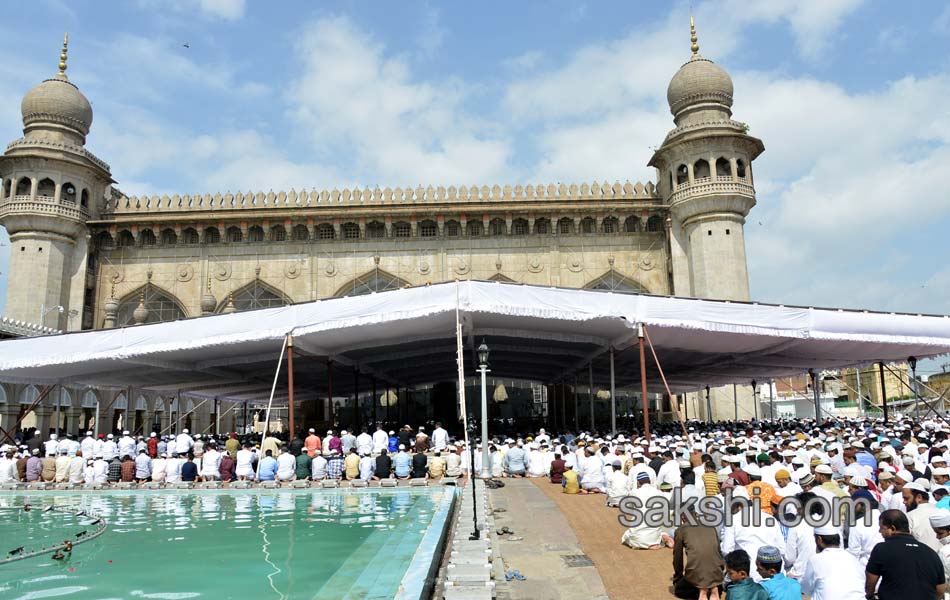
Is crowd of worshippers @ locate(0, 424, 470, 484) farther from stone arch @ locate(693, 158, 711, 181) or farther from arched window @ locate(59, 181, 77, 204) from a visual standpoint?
stone arch @ locate(693, 158, 711, 181)

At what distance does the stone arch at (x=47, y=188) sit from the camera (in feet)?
106

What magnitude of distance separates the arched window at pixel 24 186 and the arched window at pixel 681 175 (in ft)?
94.0

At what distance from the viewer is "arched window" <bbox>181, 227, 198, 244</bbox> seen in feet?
115

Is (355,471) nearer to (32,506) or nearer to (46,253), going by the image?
(32,506)

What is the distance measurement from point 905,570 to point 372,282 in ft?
102

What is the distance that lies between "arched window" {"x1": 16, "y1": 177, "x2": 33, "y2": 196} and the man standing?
35705 millimetres

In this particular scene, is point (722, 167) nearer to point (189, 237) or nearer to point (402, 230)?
point (402, 230)

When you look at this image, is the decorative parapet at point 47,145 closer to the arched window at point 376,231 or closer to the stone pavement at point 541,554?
the arched window at point 376,231

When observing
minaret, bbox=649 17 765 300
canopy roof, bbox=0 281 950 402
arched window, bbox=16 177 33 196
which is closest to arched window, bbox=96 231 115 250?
arched window, bbox=16 177 33 196

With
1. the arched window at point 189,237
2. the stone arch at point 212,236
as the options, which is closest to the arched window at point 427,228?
the stone arch at point 212,236

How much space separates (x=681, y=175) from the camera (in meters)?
32.6

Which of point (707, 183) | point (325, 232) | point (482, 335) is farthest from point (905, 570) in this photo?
point (325, 232)

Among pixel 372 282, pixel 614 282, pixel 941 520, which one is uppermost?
pixel 372 282

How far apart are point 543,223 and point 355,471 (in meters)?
20.7
